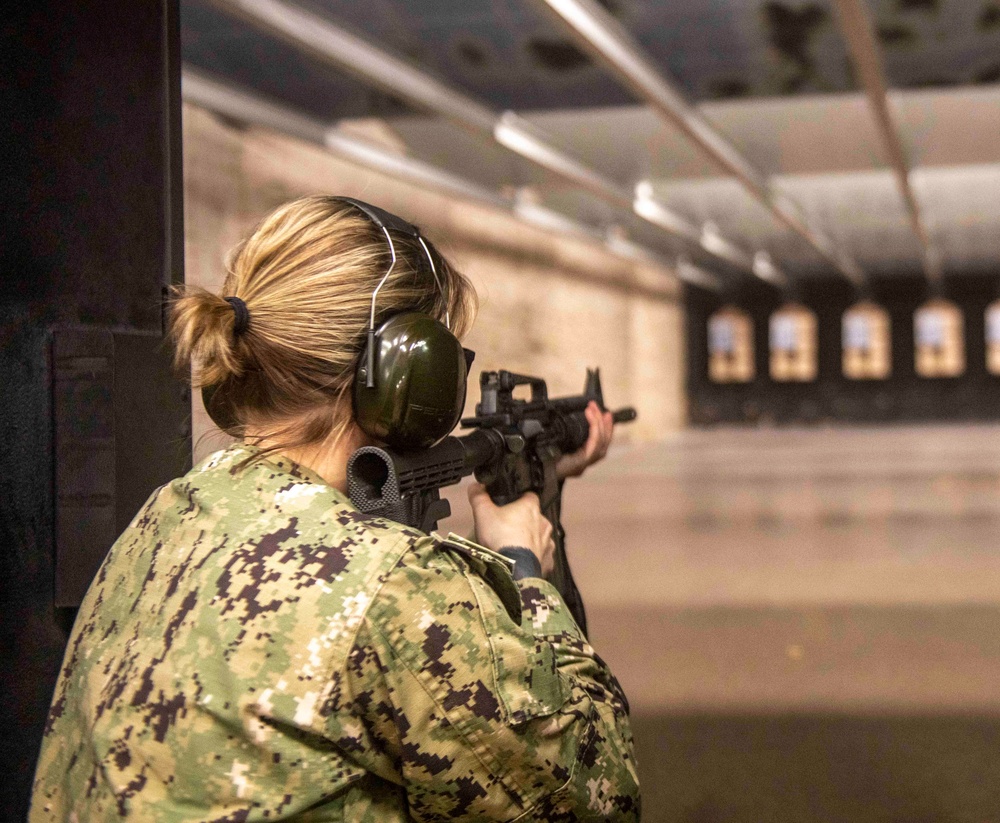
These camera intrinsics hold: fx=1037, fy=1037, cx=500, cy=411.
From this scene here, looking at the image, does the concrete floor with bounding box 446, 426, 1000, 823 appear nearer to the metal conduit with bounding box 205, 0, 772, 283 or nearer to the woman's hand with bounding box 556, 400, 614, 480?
the woman's hand with bounding box 556, 400, 614, 480

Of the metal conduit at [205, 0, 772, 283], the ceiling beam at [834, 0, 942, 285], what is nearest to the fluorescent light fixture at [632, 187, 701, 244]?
the metal conduit at [205, 0, 772, 283]

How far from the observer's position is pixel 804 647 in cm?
315

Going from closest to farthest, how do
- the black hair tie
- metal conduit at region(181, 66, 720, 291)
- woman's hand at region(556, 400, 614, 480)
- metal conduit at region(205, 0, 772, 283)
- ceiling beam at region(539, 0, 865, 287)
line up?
the black hair tie → woman's hand at region(556, 400, 614, 480) → metal conduit at region(205, 0, 772, 283) → ceiling beam at region(539, 0, 865, 287) → metal conduit at region(181, 66, 720, 291)

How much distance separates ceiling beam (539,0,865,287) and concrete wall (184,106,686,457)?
1174 millimetres

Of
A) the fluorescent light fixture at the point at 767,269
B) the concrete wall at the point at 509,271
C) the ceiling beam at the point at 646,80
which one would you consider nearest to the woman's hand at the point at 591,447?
the concrete wall at the point at 509,271

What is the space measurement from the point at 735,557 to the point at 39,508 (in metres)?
3.84

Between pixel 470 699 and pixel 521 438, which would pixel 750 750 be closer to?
pixel 521 438

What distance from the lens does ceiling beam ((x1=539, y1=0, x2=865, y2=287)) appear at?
4613mm

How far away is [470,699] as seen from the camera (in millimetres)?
865

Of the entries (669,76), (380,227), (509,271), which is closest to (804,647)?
(380,227)

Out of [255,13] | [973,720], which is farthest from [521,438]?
[255,13]

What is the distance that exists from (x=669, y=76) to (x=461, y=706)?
18.9 feet

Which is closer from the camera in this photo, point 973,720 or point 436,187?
point 973,720

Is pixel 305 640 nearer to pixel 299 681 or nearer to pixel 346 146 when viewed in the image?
pixel 299 681
